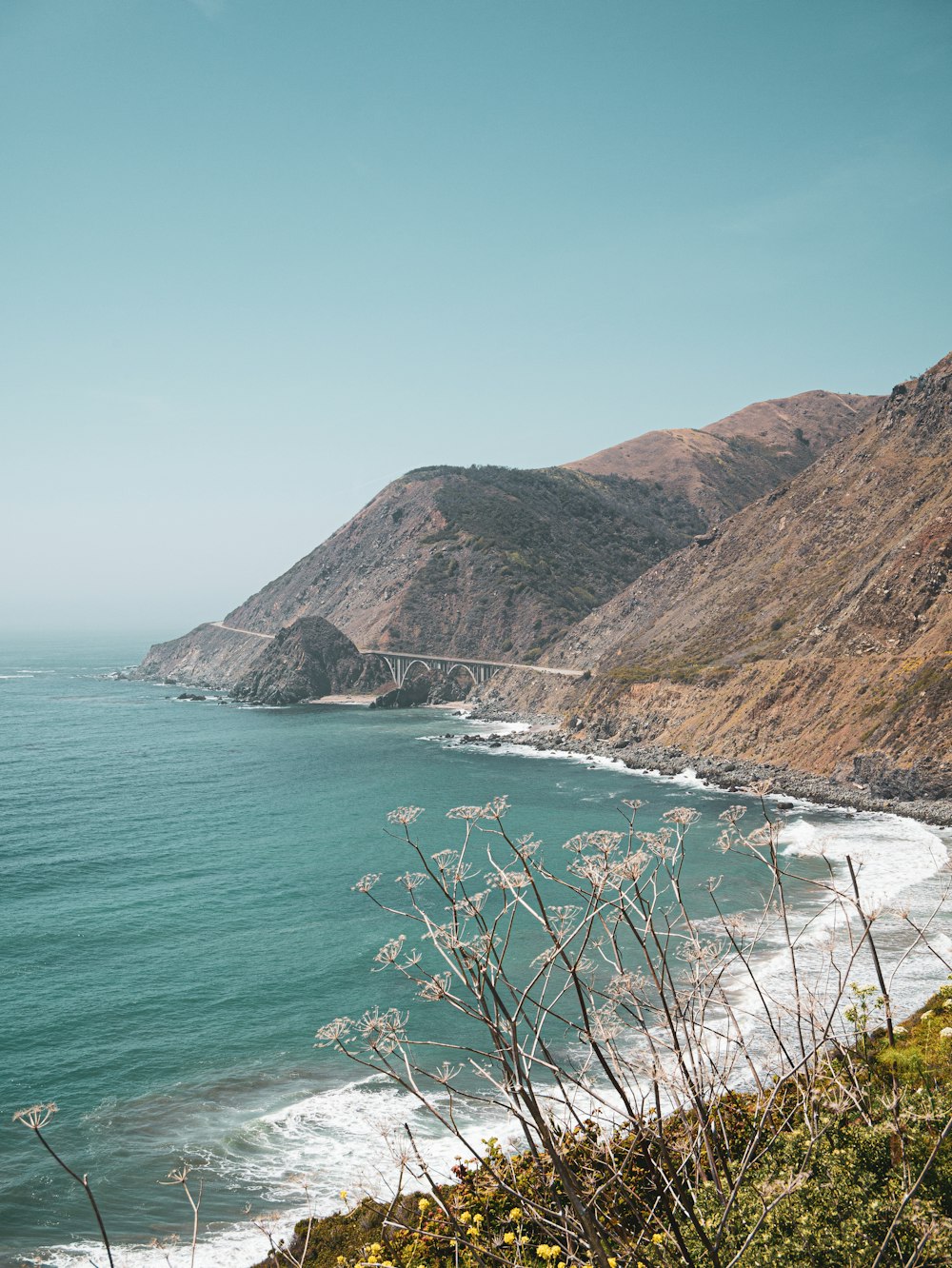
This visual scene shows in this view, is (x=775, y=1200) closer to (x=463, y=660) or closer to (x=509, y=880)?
(x=509, y=880)

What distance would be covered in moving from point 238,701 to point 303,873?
104902 mm

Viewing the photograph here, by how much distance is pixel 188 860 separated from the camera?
2164 inches

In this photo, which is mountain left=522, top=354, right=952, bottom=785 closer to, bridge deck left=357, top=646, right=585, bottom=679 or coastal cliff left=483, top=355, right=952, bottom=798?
coastal cliff left=483, top=355, right=952, bottom=798

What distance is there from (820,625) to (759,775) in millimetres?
19857

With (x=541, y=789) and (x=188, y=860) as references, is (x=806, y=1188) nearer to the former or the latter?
(x=188, y=860)

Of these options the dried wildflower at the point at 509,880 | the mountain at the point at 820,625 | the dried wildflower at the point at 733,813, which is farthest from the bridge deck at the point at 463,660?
the dried wildflower at the point at 509,880

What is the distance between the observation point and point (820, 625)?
8800 centimetres

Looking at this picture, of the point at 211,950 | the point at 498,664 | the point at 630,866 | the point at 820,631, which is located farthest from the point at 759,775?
the point at 498,664

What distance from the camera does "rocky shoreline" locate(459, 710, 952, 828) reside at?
63.9m

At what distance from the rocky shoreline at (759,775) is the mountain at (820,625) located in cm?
130

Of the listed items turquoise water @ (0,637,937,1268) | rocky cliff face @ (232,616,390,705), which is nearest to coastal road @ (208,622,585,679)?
rocky cliff face @ (232,616,390,705)

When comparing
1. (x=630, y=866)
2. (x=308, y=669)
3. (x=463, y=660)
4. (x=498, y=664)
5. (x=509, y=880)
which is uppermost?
(x=630, y=866)

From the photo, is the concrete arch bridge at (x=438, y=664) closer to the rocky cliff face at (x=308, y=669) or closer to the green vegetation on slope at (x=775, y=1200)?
the rocky cliff face at (x=308, y=669)

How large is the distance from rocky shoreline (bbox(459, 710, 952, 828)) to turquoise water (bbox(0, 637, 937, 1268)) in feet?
9.53
